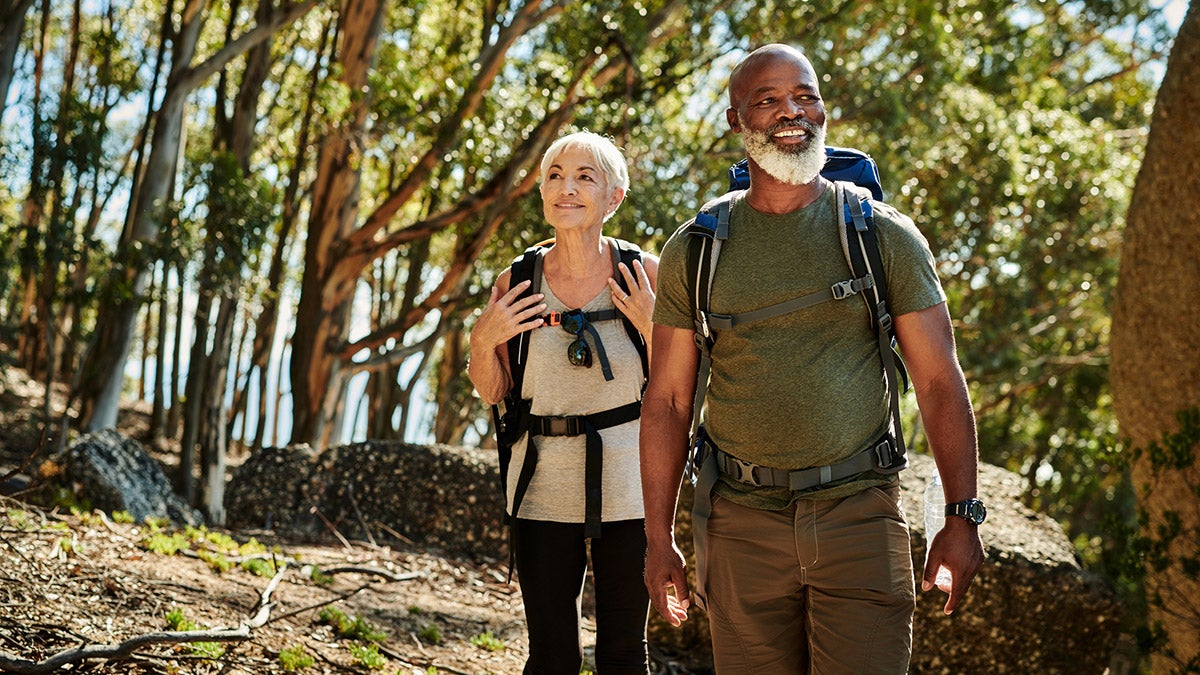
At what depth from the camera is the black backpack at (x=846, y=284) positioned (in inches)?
117

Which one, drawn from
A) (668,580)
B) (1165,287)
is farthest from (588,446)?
(1165,287)

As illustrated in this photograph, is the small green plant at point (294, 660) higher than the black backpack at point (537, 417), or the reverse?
the black backpack at point (537, 417)

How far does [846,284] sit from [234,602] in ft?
13.4

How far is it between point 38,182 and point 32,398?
8416mm

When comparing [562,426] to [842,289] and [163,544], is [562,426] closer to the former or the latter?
[842,289]

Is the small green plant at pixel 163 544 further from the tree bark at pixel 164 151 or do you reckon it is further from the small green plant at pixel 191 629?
the tree bark at pixel 164 151

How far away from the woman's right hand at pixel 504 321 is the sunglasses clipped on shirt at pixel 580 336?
5 cm

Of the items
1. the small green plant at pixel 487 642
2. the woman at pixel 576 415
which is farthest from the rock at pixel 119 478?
the woman at pixel 576 415

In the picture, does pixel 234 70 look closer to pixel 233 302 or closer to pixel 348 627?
pixel 233 302

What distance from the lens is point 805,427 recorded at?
2990 millimetres

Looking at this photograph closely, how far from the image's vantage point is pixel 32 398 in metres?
20.9

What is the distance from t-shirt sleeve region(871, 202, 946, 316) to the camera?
2.98m

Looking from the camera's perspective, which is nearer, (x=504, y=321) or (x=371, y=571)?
(x=504, y=321)

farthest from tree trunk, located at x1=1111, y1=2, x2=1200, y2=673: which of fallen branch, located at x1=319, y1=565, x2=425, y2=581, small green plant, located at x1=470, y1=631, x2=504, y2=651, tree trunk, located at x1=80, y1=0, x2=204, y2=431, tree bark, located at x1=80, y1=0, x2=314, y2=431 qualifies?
tree trunk, located at x1=80, y1=0, x2=204, y2=431
